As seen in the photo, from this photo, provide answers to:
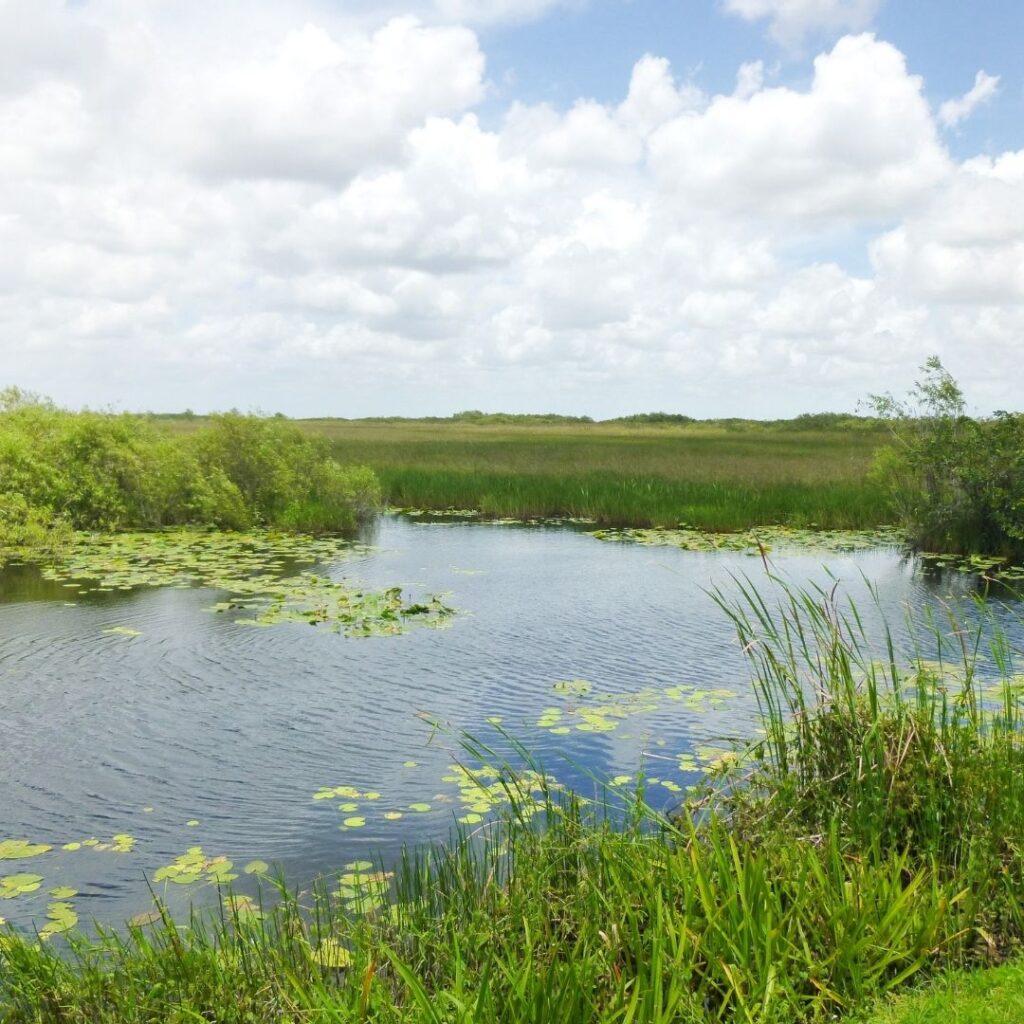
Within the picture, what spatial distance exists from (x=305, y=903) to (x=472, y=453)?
29.4 metres

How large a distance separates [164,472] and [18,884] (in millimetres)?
15510

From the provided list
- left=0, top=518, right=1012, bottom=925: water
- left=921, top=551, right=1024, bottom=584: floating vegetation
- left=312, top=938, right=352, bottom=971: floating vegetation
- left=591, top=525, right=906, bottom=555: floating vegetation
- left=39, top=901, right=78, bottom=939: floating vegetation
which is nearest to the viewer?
left=312, top=938, right=352, bottom=971: floating vegetation

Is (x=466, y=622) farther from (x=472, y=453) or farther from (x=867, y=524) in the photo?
(x=472, y=453)

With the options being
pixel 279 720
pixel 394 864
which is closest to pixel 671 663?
pixel 279 720

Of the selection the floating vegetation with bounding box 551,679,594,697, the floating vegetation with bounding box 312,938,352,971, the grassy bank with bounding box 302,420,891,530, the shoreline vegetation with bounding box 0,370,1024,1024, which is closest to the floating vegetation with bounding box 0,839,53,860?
the shoreline vegetation with bounding box 0,370,1024,1024

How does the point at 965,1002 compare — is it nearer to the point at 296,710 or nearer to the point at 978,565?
the point at 296,710

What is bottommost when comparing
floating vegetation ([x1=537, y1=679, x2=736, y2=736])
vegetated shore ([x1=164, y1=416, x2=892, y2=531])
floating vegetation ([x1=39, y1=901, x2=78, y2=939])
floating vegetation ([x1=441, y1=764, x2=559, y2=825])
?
floating vegetation ([x1=39, y1=901, x2=78, y2=939])

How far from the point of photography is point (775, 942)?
3541 millimetres

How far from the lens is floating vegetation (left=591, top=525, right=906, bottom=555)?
17156 millimetres

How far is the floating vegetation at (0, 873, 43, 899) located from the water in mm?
74

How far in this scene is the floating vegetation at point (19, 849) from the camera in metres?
5.42

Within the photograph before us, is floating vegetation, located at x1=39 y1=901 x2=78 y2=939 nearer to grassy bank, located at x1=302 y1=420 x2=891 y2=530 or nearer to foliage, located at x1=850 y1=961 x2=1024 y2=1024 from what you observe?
foliage, located at x1=850 y1=961 x2=1024 y2=1024

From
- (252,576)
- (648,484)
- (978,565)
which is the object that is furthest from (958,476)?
(252,576)

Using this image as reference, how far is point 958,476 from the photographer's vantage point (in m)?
16.7
